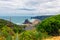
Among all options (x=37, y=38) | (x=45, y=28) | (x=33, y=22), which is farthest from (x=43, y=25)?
(x=37, y=38)

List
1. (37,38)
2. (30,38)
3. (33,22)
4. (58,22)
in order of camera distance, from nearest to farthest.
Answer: (37,38)
(30,38)
(58,22)
(33,22)

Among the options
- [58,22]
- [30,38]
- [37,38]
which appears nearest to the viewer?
[37,38]

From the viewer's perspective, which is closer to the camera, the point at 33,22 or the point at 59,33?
the point at 59,33

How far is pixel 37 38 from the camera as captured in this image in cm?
925

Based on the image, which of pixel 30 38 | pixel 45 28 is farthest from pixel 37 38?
pixel 45 28

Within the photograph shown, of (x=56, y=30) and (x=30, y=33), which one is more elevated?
(x=30, y=33)

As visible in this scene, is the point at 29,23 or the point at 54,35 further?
the point at 29,23

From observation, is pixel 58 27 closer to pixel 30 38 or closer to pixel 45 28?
pixel 45 28

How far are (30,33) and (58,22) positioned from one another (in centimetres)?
647

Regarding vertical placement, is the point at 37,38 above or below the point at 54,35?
above

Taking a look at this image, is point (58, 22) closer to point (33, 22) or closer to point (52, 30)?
point (52, 30)

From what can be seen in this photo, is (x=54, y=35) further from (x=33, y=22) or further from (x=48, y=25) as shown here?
(x=33, y=22)

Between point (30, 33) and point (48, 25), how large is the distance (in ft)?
20.5

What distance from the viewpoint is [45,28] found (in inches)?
653
